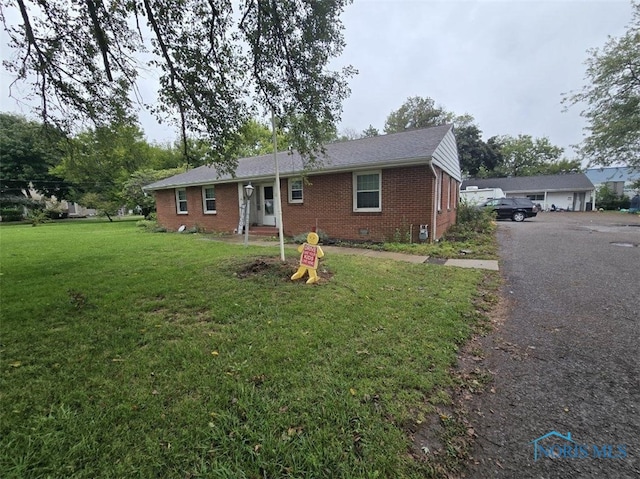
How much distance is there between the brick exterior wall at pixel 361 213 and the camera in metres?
8.80

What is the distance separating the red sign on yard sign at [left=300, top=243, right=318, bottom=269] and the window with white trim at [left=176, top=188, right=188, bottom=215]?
→ 12.8m

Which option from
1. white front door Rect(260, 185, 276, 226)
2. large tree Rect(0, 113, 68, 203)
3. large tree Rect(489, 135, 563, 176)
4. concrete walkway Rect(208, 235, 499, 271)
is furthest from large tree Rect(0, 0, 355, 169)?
large tree Rect(489, 135, 563, 176)

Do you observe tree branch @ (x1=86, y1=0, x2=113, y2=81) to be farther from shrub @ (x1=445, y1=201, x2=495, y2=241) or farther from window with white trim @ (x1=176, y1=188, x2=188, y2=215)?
shrub @ (x1=445, y1=201, x2=495, y2=241)

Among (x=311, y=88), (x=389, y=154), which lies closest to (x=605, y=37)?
(x=389, y=154)

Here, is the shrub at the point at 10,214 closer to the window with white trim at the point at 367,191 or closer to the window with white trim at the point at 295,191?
the window with white trim at the point at 295,191

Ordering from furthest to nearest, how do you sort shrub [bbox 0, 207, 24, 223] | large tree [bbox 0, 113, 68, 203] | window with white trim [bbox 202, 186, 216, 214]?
shrub [bbox 0, 207, 24, 223] → large tree [bbox 0, 113, 68, 203] → window with white trim [bbox 202, 186, 216, 214]

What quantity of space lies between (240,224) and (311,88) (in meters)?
8.58

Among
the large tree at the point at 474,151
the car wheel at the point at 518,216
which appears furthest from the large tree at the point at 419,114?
the car wheel at the point at 518,216

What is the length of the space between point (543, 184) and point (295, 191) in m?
33.7

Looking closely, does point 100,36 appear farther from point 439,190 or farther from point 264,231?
point 439,190

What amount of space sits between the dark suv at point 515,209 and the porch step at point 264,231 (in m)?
15.2

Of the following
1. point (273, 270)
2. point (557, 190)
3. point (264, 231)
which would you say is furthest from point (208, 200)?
point (557, 190)

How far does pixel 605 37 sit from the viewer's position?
65.4 ft

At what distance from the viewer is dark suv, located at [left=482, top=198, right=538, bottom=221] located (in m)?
19.7
